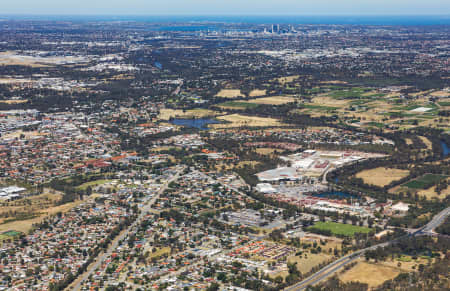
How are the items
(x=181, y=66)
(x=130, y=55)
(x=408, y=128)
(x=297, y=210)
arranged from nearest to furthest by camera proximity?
(x=297, y=210) < (x=408, y=128) < (x=181, y=66) < (x=130, y=55)

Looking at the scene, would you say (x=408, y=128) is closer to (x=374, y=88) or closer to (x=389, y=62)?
(x=374, y=88)

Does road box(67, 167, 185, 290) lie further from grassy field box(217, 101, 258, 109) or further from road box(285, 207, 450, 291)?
grassy field box(217, 101, 258, 109)

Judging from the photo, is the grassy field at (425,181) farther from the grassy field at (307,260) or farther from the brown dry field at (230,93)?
the brown dry field at (230,93)

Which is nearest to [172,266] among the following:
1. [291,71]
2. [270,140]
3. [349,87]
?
[270,140]

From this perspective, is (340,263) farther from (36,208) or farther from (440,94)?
(440,94)

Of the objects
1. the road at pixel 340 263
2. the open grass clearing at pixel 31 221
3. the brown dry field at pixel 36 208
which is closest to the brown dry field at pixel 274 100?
the brown dry field at pixel 36 208

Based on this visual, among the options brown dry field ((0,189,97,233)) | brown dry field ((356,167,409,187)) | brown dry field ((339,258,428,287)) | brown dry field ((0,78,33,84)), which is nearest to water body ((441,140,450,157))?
brown dry field ((356,167,409,187))
